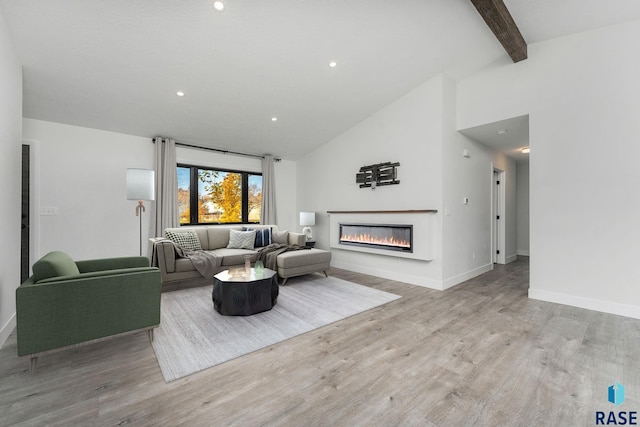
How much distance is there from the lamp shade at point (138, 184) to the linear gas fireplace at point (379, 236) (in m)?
3.20

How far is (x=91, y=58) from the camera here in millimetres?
2902

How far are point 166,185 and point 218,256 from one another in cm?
179

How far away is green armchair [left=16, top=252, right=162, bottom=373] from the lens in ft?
5.78

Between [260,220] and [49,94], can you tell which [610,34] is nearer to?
[260,220]

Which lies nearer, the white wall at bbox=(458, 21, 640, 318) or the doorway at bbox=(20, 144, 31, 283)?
the white wall at bbox=(458, 21, 640, 318)

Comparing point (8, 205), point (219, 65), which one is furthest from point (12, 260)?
point (219, 65)

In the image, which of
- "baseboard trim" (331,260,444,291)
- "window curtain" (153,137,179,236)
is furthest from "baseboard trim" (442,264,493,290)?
"window curtain" (153,137,179,236)

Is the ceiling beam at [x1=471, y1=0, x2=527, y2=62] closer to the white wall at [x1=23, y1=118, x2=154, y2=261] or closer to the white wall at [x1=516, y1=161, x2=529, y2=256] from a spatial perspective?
the white wall at [x1=516, y1=161, x2=529, y2=256]

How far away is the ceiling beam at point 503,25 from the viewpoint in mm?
2586

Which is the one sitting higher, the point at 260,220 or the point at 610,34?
the point at 610,34

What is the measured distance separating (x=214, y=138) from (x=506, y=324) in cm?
507

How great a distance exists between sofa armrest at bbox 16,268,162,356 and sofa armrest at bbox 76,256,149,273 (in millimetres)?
773

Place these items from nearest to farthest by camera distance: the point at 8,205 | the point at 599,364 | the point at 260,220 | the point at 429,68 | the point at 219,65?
the point at 599,364
the point at 8,205
the point at 219,65
the point at 429,68
the point at 260,220

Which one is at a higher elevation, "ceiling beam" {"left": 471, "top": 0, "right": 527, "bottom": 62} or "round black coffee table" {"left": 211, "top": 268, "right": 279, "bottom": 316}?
"ceiling beam" {"left": 471, "top": 0, "right": 527, "bottom": 62}
